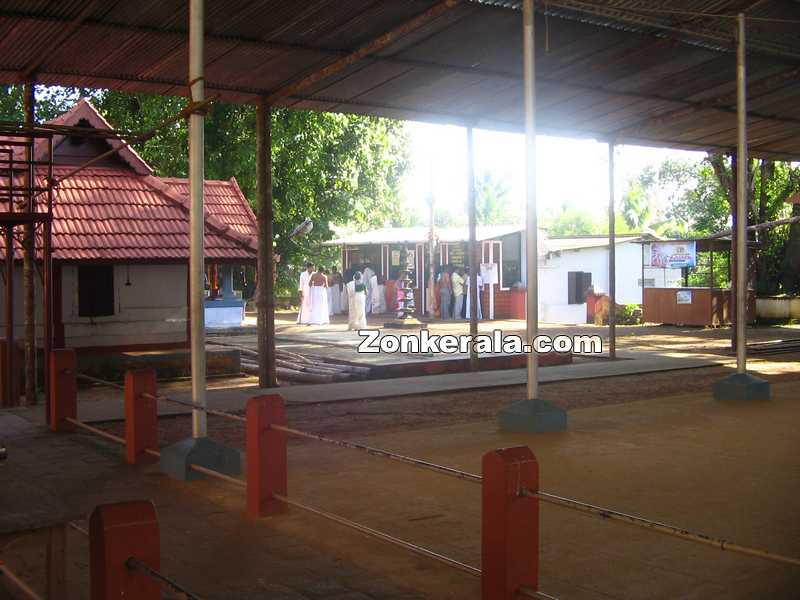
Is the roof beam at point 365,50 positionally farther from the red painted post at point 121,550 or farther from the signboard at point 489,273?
the signboard at point 489,273

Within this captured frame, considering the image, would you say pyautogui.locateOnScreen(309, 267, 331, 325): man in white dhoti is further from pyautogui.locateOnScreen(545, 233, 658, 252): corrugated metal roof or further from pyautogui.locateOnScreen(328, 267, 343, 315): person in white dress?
pyautogui.locateOnScreen(545, 233, 658, 252): corrugated metal roof

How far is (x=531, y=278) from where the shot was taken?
32.5 feet

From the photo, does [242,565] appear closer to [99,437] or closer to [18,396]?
[99,437]

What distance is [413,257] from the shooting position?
1442 inches

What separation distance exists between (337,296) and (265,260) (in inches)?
927

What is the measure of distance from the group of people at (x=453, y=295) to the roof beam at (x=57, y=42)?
21.9 m

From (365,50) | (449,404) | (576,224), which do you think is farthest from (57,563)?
(576,224)

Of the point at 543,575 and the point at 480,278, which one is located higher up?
the point at 480,278

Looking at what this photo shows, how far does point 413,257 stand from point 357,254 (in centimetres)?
413

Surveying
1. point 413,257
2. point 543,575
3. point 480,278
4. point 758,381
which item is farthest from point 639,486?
point 413,257

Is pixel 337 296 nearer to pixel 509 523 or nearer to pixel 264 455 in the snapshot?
pixel 264 455

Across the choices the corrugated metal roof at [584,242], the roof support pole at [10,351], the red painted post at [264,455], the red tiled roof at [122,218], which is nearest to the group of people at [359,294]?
the corrugated metal roof at [584,242]

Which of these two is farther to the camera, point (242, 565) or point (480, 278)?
point (480, 278)

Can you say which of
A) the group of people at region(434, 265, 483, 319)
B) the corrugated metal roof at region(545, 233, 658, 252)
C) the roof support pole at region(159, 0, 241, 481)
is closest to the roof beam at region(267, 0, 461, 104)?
the roof support pole at region(159, 0, 241, 481)
